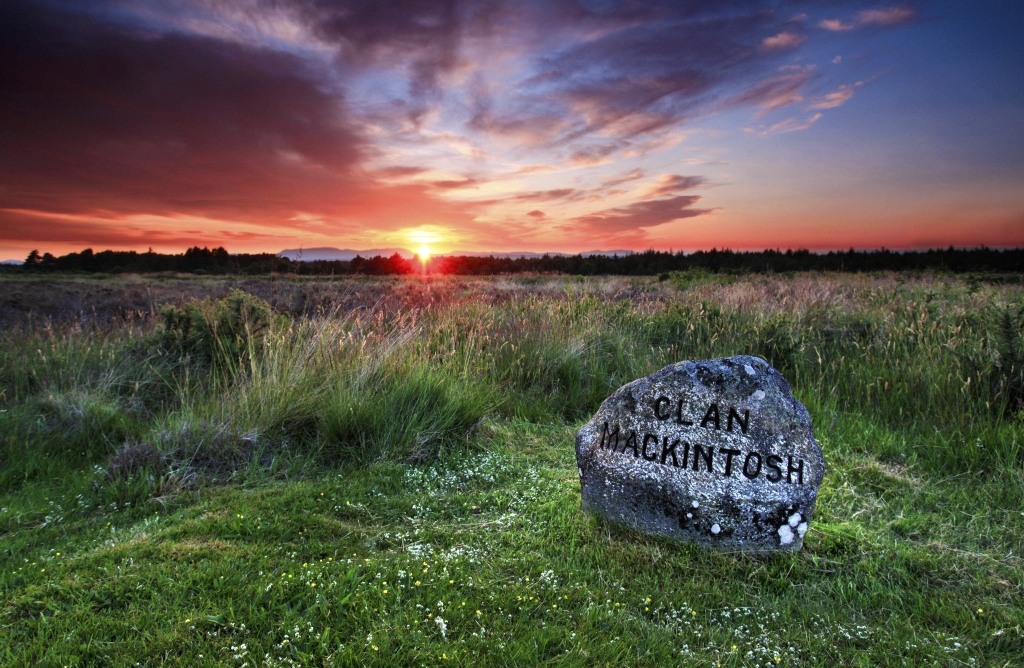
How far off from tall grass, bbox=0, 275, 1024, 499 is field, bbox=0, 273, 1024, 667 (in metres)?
0.04

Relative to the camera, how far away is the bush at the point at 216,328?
318 inches

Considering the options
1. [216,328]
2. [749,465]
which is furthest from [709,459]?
[216,328]

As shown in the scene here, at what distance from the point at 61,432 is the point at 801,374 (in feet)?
29.7

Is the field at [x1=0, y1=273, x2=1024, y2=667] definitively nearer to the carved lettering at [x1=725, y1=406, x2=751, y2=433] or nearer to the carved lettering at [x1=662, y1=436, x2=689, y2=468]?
the carved lettering at [x1=662, y1=436, x2=689, y2=468]

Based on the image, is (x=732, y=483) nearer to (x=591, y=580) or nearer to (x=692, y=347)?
(x=591, y=580)

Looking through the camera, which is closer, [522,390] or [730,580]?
[730,580]

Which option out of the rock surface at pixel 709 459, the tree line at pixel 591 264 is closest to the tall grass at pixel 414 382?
the rock surface at pixel 709 459

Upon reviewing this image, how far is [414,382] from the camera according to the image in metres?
6.32

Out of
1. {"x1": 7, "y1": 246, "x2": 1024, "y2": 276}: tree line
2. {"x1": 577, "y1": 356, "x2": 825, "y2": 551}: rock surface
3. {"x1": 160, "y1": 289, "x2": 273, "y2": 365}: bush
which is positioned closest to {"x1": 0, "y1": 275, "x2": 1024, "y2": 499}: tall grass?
{"x1": 160, "y1": 289, "x2": 273, "y2": 365}: bush

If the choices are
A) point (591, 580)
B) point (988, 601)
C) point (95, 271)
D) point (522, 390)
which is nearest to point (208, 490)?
point (591, 580)

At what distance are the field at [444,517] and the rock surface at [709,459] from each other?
17 cm

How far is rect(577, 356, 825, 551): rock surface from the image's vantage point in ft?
12.2

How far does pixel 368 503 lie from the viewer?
4492 mm

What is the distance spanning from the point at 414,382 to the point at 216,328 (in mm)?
3630
